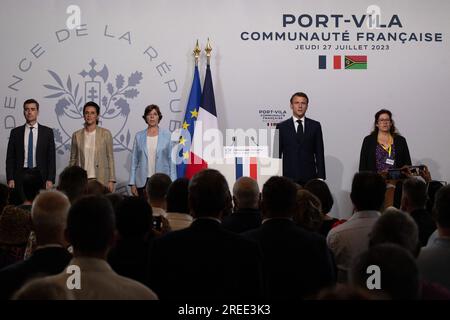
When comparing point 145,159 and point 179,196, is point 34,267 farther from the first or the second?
point 145,159

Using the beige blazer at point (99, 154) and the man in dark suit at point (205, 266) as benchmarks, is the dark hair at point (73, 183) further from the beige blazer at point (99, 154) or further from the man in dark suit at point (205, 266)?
the beige blazer at point (99, 154)

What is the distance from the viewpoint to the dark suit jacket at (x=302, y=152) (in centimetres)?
837

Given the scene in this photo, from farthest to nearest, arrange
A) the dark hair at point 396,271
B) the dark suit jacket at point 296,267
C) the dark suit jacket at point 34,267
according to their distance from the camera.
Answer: the dark suit jacket at point 296,267 < the dark suit jacket at point 34,267 < the dark hair at point 396,271

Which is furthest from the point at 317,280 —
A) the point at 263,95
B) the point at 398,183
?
the point at 263,95

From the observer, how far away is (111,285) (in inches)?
90.7

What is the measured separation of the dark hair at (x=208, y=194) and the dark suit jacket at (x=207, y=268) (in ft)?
0.47

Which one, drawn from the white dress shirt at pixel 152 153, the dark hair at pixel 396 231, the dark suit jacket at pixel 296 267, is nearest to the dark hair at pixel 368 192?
the dark suit jacket at pixel 296 267

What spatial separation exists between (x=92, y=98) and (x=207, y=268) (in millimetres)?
7123

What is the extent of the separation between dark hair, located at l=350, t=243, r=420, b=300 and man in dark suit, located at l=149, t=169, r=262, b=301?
80 cm

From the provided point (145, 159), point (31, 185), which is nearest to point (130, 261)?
point (31, 185)

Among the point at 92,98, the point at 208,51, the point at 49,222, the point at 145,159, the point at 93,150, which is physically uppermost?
the point at 208,51

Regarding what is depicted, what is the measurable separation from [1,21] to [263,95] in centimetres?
362

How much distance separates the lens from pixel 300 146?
8.41 m

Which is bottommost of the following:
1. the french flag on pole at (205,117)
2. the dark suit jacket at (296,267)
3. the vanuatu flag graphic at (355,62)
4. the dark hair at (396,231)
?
the dark suit jacket at (296,267)
